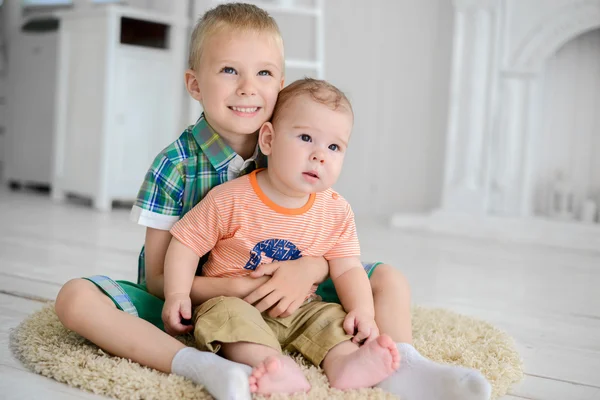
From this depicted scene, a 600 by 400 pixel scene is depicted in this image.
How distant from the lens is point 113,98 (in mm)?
2699

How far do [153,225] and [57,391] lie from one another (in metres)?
0.28

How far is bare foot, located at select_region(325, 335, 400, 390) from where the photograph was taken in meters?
0.77

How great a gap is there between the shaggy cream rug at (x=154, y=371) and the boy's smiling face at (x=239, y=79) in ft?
1.08

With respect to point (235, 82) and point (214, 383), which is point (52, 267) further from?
point (214, 383)

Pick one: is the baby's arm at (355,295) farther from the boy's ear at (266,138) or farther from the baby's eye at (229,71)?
the baby's eye at (229,71)

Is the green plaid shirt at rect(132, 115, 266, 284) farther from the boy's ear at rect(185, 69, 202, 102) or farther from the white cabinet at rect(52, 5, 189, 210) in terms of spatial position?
the white cabinet at rect(52, 5, 189, 210)

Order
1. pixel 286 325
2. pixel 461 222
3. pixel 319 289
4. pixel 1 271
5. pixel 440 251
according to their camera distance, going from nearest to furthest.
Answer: pixel 286 325 → pixel 319 289 → pixel 1 271 → pixel 440 251 → pixel 461 222

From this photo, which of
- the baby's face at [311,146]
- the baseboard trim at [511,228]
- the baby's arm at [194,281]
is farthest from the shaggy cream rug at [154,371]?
the baseboard trim at [511,228]

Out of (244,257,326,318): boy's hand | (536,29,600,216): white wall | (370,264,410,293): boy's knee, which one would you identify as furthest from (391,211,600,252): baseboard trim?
(244,257,326,318): boy's hand

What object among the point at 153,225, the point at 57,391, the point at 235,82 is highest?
the point at 235,82

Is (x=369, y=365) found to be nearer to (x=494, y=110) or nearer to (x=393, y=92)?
(x=494, y=110)

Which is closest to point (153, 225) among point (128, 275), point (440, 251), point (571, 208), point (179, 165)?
point (179, 165)

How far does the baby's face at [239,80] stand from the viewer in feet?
3.14

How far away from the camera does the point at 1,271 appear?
4.64ft
